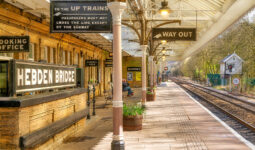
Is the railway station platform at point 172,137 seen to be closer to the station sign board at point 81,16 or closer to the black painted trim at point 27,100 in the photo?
the black painted trim at point 27,100

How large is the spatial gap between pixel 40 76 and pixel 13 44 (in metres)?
2.86

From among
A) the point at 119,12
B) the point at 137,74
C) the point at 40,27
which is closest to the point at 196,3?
the point at 40,27

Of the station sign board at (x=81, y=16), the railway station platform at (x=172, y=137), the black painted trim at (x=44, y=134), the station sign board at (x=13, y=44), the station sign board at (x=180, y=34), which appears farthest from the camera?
the station sign board at (x=180, y=34)

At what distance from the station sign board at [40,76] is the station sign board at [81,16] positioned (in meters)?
1.25

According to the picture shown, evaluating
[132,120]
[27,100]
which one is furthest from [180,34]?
[27,100]

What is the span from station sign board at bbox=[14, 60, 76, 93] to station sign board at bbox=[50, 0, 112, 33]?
125cm

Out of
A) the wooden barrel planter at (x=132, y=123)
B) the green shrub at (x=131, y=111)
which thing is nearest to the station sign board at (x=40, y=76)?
the green shrub at (x=131, y=111)

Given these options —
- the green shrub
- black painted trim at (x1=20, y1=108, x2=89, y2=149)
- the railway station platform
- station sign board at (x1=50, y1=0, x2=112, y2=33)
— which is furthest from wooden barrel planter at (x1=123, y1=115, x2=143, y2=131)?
station sign board at (x1=50, y1=0, x2=112, y2=33)

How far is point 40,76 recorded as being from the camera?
7352 mm

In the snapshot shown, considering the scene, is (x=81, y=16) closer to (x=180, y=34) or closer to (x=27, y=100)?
(x=27, y=100)

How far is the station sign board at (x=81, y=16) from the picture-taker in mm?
9305

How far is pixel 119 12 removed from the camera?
7.29m

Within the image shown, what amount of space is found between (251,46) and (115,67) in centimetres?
2913

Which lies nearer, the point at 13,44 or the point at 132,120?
the point at 13,44
